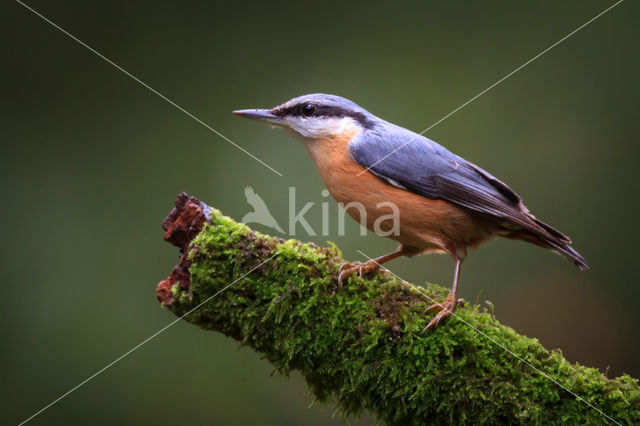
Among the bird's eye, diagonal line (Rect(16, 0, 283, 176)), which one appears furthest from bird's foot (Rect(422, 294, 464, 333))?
diagonal line (Rect(16, 0, 283, 176))

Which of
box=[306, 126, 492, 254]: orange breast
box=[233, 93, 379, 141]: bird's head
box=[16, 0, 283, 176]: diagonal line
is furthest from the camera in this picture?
box=[16, 0, 283, 176]: diagonal line

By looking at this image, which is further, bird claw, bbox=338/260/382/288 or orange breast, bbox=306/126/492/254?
orange breast, bbox=306/126/492/254

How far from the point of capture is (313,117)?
3242 millimetres

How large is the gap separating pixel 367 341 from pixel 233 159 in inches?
150

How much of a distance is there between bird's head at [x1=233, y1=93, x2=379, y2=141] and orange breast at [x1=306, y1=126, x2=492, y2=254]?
144 millimetres

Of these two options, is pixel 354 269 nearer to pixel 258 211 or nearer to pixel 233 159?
pixel 258 211

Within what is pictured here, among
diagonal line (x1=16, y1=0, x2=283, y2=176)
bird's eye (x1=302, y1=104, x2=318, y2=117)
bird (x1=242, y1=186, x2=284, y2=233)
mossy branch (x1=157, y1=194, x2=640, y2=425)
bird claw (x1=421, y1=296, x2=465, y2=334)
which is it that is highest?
bird's eye (x1=302, y1=104, x2=318, y2=117)

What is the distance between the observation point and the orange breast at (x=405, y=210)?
291cm

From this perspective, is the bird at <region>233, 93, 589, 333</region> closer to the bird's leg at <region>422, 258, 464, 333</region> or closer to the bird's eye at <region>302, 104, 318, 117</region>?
the bird's eye at <region>302, 104, 318, 117</region>

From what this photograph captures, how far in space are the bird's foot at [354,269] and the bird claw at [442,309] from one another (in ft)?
1.31

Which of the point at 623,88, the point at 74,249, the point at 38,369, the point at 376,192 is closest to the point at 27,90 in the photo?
the point at 74,249

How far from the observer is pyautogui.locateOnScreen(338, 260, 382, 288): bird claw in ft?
8.20

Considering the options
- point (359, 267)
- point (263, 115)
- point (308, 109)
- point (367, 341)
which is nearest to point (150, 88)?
point (263, 115)

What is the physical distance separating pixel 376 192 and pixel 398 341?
0.91 m
